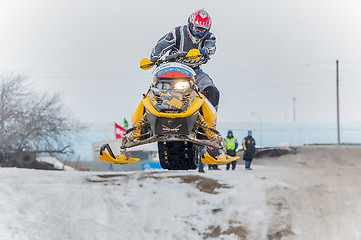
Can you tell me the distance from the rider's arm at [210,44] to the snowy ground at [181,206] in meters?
3.93

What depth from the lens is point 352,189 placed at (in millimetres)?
10758

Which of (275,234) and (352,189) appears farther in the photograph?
(352,189)

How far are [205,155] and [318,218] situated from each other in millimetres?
3235

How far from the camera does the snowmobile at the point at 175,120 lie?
25.0 ft

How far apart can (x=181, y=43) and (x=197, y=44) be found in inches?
12.9

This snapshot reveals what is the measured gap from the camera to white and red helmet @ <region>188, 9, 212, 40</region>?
26.9 feet

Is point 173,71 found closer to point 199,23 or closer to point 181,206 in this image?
point 199,23

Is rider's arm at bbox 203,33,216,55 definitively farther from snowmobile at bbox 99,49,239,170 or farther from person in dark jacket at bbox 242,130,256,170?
person in dark jacket at bbox 242,130,256,170

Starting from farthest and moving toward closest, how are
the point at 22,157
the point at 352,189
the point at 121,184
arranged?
the point at 22,157 < the point at 121,184 < the point at 352,189

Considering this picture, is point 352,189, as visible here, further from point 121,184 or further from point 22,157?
point 22,157

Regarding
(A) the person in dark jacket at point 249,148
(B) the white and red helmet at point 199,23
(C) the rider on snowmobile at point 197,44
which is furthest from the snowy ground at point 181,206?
(A) the person in dark jacket at point 249,148

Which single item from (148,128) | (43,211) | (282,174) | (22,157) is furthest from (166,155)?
(22,157)

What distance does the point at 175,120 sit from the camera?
25.0 ft

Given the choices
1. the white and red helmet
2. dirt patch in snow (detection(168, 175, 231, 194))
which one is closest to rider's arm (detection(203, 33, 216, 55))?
the white and red helmet
